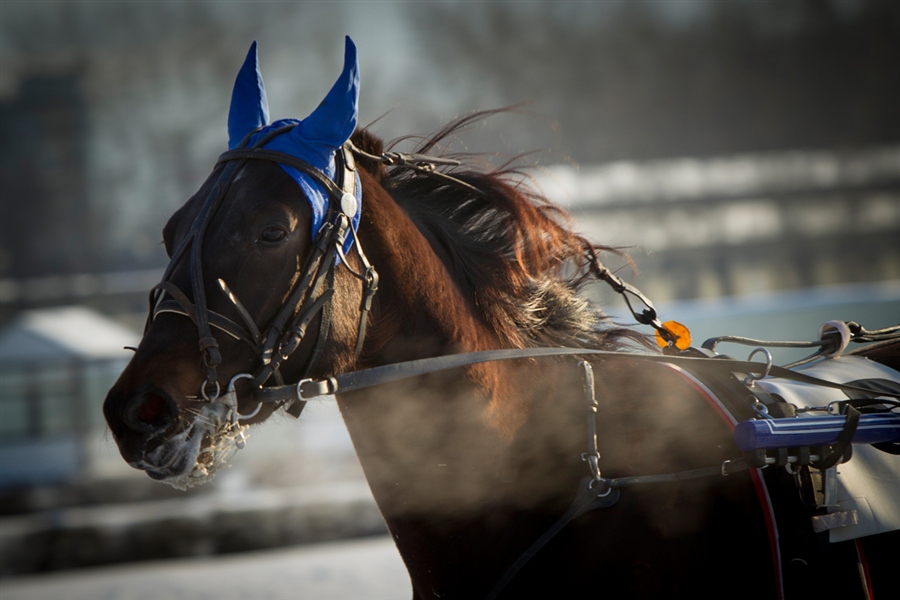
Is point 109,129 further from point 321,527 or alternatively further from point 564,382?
point 564,382

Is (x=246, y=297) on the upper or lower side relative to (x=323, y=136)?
lower

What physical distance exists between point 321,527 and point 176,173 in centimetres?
1604

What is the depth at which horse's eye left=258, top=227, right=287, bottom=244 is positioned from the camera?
5.75ft

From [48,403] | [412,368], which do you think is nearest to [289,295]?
[412,368]

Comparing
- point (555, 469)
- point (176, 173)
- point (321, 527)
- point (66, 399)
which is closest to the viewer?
point (555, 469)

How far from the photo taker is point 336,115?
1.81 m

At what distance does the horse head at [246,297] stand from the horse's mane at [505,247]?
31 centimetres

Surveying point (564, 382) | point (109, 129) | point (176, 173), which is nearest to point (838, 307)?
point (564, 382)

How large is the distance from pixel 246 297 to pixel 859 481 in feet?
5.34

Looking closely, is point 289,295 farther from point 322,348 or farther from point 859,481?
point 859,481

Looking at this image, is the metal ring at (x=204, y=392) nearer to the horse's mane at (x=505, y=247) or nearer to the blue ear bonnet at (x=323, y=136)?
the blue ear bonnet at (x=323, y=136)

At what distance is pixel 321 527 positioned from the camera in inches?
270

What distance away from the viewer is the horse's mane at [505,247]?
2104 mm

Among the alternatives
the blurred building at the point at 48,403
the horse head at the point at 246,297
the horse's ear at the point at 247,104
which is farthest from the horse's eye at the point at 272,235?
the blurred building at the point at 48,403
